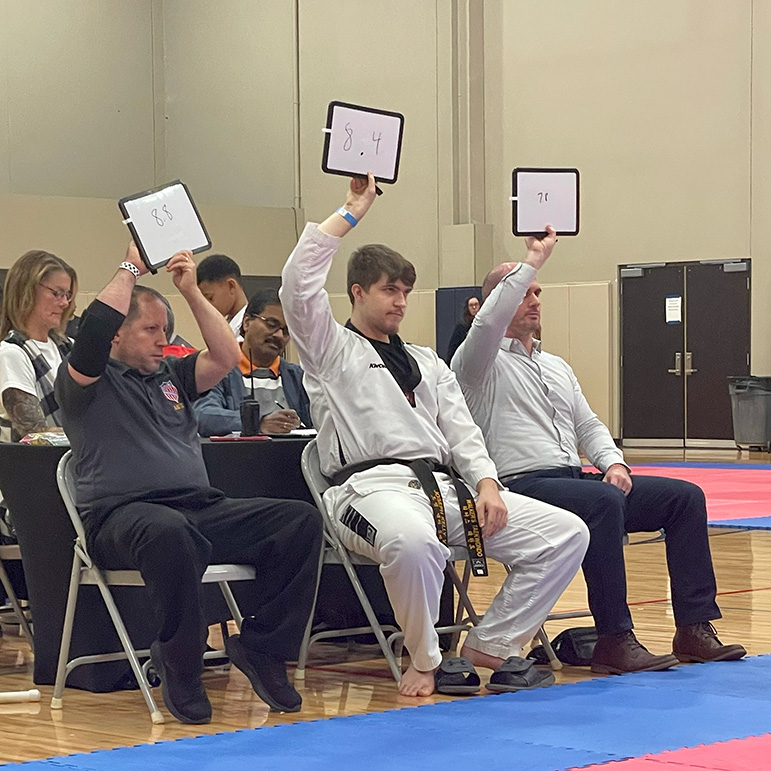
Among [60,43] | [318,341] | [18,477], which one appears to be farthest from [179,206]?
[60,43]

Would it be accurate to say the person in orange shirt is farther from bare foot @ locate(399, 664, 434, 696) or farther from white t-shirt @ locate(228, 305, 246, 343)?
bare foot @ locate(399, 664, 434, 696)

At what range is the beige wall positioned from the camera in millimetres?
15430

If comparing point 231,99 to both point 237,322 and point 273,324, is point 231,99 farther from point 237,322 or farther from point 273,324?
point 273,324

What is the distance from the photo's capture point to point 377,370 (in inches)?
168

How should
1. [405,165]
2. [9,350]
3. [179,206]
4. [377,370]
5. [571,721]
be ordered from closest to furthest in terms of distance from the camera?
1. [571,721]
2. [179,206]
3. [377,370]
4. [9,350]
5. [405,165]

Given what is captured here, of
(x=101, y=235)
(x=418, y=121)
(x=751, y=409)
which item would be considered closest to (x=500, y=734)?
(x=751, y=409)

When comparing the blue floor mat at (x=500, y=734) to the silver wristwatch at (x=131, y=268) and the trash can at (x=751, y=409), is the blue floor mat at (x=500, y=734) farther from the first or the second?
the trash can at (x=751, y=409)

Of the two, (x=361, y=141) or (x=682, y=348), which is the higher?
(x=361, y=141)

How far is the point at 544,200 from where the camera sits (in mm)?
4832

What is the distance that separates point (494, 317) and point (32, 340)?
5.06ft

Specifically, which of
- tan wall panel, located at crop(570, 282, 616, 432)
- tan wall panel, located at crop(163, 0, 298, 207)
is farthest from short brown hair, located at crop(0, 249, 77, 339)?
tan wall panel, located at crop(163, 0, 298, 207)

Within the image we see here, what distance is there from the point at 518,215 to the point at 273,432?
43.7 inches

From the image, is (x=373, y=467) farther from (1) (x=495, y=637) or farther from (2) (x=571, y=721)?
(2) (x=571, y=721)

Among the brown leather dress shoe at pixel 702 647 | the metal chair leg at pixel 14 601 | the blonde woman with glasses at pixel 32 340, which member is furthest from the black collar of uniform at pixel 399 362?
the metal chair leg at pixel 14 601
